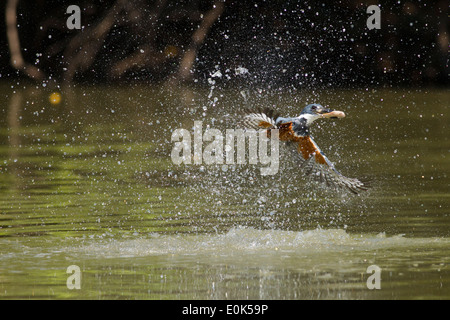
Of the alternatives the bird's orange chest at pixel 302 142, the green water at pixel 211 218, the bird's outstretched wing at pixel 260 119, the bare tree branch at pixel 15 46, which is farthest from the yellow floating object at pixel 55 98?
the bird's orange chest at pixel 302 142

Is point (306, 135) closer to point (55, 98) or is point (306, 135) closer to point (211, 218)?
point (211, 218)

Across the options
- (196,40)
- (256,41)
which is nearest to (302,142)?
(196,40)

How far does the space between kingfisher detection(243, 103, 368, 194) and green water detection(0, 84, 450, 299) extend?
230mm

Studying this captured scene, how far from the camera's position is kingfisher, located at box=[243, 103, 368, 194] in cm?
670

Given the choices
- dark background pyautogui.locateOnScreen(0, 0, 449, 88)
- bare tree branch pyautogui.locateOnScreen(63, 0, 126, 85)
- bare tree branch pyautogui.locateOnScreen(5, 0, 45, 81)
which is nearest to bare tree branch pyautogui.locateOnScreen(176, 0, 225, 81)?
dark background pyautogui.locateOnScreen(0, 0, 449, 88)

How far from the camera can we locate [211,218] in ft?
25.1

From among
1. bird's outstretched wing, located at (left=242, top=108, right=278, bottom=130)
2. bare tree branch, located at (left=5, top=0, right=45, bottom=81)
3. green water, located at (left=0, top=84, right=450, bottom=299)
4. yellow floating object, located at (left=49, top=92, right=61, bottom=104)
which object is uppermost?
bare tree branch, located at (left=5, top=0, right=45, bottom=81)

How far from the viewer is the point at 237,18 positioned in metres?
19.7

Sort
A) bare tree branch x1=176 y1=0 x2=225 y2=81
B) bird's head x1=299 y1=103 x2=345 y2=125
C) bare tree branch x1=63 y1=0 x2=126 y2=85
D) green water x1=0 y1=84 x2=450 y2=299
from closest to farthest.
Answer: green water x1=0 y1=84 x2=450 y2=299 < bird's head x1=299 y1=103 x2=345 y2=125 < bare tree branch x1=176 y1=0 x2=225 y2=81 < bare tree branch x1=63 y1=0 x2=126 y2=85

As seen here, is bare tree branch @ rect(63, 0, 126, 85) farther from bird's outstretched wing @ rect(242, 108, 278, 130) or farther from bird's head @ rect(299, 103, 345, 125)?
bird's head @ rect(299, 103, 345, 125)

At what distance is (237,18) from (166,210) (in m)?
12.1

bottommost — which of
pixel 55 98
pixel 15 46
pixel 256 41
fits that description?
pixel 55 98

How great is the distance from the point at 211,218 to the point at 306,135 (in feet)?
4.28

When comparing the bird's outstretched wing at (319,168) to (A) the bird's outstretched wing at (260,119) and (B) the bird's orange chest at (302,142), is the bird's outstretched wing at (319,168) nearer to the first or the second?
(B) the bird's orange chest at (302,142)
